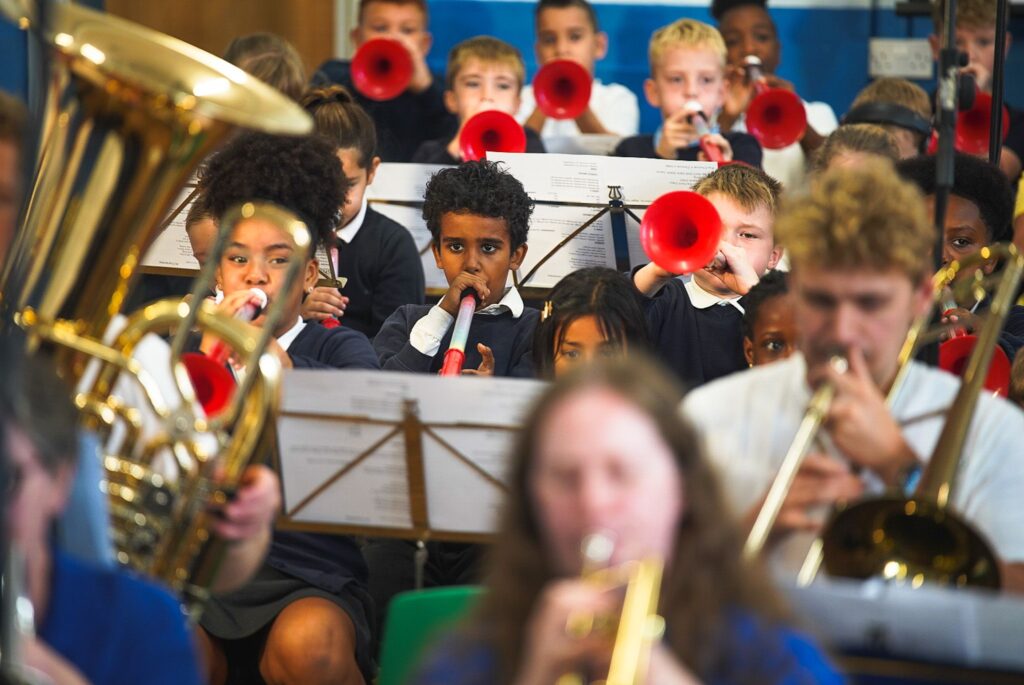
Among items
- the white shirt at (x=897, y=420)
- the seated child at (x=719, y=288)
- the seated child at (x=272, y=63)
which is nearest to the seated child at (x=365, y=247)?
the seated child at (x=272, y=63)

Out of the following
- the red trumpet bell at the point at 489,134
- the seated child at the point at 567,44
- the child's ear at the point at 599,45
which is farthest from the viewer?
the child's ear at the point at 599,45

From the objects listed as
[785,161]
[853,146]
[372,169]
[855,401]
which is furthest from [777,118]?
[855,401]

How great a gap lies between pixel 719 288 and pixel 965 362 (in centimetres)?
75

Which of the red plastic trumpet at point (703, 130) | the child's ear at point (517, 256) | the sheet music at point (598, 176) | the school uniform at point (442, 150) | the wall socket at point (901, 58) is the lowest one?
the child's ear at point (517, 256)

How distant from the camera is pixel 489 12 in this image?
6254 millimetres

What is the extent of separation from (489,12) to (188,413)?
4.60 m

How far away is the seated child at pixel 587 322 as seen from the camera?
9.82 ft

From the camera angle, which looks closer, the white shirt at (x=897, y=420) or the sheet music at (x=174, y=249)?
the white shirt at (x=897, y=420)

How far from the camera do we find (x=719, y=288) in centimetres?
350

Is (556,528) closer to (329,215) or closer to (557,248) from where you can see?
(329,215)

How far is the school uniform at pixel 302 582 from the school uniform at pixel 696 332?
Answer: 2.44 feet

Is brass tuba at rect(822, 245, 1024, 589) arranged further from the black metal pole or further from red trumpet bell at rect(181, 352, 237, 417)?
the black metal pole

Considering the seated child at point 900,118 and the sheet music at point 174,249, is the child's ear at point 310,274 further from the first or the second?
the seated child at point 900,118

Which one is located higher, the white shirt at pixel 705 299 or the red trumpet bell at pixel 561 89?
the red trumpet bell at pixel 561 89
